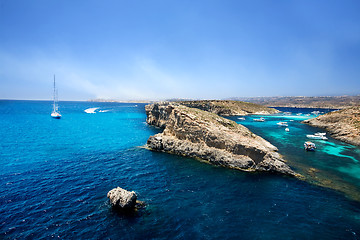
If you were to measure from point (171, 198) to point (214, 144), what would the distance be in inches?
666

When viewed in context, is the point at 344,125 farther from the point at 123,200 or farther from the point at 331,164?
the point at 123,200

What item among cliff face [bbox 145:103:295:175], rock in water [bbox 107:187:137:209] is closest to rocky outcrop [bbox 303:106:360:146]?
cliff face [bbox 145:103:295:175]

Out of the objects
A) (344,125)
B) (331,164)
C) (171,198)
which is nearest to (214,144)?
(171,198)

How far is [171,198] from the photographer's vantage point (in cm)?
2178

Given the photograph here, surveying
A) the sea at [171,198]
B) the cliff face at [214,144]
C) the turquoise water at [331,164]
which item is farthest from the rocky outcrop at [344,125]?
the cliff face at [214,144]

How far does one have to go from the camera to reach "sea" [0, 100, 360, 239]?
54.1ft

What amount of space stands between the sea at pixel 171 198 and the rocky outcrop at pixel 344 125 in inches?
1091

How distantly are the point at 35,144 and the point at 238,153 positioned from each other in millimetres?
47842

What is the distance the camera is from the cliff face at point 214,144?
31.0 meters

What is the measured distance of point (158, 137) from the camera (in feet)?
140

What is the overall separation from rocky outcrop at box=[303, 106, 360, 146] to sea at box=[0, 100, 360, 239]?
27708 millimetres

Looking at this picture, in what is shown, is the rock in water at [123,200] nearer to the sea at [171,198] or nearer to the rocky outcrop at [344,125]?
the sea at [171,198]

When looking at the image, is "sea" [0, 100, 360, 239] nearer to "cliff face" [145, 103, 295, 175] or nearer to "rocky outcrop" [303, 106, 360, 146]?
"cliff face" [145, 103, 295, 175]

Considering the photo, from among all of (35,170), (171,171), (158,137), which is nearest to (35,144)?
(35,170)
